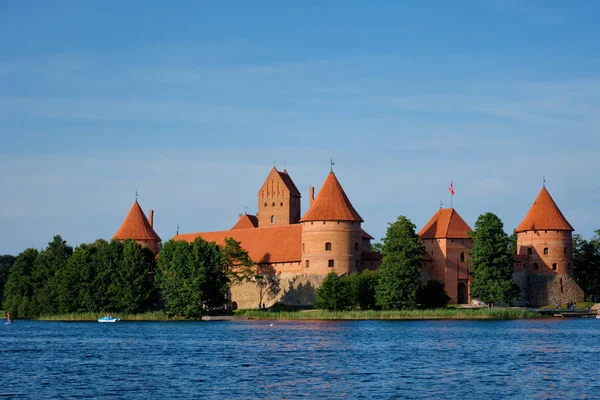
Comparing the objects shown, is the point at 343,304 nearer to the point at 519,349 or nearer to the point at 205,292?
the point at 205,292

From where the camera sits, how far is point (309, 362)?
3338 centimetres

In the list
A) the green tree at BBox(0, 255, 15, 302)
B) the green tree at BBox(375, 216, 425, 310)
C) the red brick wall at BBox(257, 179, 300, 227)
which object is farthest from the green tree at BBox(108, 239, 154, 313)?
the green tree at BBox(0, 255, 15, 302)

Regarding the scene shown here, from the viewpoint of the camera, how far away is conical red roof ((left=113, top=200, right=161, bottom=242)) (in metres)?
77.1

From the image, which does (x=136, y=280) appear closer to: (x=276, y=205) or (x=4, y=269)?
(x=276, y=205)

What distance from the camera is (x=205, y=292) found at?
6038 centimetres

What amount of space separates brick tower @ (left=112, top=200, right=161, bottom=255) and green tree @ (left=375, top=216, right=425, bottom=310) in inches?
954

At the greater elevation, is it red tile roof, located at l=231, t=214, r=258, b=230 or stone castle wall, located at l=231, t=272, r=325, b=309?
red tile roof, located at l=231, t=214, r=258, b=230

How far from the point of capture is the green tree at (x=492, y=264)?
60.6 m

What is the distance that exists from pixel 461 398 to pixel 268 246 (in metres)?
49.0

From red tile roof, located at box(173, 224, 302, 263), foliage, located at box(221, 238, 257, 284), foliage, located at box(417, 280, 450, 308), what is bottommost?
foliage, located at box(417, 280, 450, 308)

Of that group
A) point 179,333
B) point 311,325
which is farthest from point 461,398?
point 311,325

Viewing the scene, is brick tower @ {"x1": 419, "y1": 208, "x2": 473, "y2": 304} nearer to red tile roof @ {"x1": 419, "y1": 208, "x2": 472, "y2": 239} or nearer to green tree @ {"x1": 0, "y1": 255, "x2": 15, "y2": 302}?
red tile roof @ {"x1": 419, "y1": 208, "x2": 472, "y2": 239}

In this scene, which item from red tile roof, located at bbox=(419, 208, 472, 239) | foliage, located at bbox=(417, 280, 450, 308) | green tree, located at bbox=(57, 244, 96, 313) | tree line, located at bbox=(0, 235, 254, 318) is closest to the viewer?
tree line, located at bbox=(0, 235, 254, 318)

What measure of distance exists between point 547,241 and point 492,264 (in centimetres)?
1042
